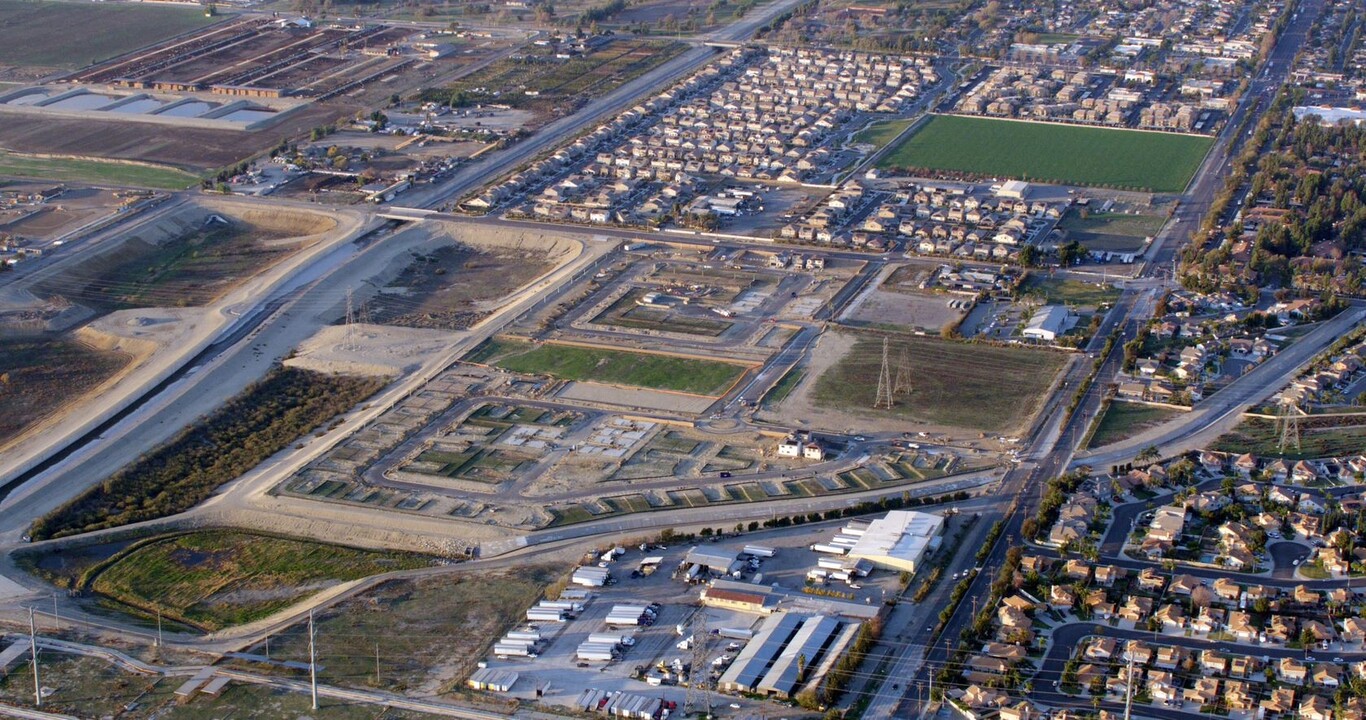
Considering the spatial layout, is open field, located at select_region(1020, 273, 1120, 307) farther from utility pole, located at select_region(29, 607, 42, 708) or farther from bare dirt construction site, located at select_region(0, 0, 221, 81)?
bare dirt construction site, located at select_region(0, 0, 221, 81)

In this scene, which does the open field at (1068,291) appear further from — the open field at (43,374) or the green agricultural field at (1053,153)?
the open field at (43,374)

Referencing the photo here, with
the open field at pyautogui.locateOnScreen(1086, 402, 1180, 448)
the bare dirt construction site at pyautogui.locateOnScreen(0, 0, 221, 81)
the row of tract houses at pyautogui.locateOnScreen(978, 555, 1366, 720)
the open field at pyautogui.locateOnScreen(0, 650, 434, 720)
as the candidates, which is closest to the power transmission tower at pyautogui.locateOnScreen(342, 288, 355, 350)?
the open field at pyautogui.locateOnScreen(0, 650, 434, 720)

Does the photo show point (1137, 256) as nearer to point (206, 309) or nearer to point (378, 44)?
point (206, 309)

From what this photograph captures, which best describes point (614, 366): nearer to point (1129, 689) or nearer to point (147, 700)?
point (147, 700)

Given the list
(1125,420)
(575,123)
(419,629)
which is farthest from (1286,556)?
(575,123)

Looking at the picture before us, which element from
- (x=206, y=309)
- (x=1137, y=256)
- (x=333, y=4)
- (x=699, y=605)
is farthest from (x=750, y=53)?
(x=699, y=605)

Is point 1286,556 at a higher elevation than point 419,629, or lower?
lower

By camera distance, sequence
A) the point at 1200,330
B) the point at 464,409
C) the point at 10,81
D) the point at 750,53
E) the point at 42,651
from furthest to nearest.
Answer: the point at 750,53
the point at 10,81
the point at 1200,330
the point at 464,409
the point at 42,651
